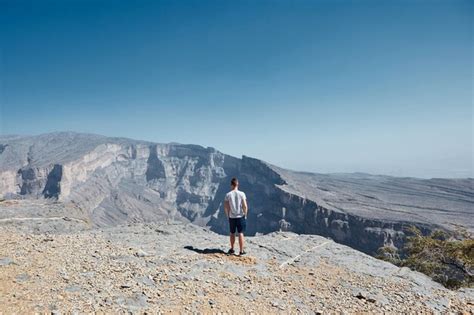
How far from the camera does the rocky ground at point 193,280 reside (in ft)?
22.6

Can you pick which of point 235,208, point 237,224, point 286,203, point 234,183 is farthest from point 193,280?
point 286,203

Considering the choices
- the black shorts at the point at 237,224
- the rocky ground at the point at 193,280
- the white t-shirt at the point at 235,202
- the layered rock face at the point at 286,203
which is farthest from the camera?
the layered rock face at the point at 286,203

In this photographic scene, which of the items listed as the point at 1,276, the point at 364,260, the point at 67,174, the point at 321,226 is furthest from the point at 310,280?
the point at 67,174

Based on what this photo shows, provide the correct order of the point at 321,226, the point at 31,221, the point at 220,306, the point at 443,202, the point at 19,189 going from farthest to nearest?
the point at 19,189
the point at 443,202
the point at 321,226
the point at 31,221
the point at 220,306

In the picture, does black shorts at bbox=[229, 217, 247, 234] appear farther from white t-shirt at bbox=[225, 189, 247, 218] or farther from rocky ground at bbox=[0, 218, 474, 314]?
rocky ground at bbox=[0, 218, 474, 314]

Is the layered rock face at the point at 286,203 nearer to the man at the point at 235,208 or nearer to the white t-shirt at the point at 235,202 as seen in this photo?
the man at the point at 235,208

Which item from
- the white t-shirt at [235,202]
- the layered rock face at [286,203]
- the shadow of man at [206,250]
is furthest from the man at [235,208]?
the layered rock face at [286,203]

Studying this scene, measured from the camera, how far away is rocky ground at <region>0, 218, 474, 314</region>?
6887 mm

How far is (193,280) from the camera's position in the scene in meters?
8.42

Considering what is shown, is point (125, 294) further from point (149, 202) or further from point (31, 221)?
point (149, 202)

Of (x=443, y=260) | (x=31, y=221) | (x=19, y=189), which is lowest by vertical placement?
(x=19, y=189)

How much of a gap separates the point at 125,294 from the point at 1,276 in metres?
3.40

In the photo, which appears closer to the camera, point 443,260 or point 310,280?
point 310,280

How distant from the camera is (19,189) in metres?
164
